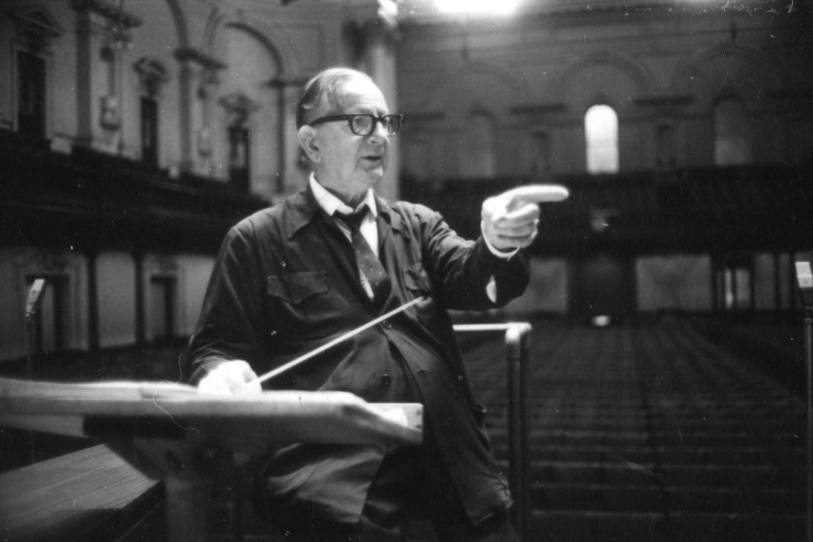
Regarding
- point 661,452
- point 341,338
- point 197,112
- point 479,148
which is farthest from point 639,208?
point 341,338

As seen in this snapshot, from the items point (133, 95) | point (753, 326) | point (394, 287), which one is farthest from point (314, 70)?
point (394, 287)

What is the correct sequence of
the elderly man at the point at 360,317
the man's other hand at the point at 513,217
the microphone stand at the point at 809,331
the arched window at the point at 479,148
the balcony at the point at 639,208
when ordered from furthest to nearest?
the arched window at the point at 479,148, the balcony at the point at 639,208, the microphone stand at the point at 809,331, the elderly man at the point at 360,317, the man's other hand at the point at 513,217

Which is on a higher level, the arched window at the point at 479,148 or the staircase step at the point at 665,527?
the arched window at the point at 479,148

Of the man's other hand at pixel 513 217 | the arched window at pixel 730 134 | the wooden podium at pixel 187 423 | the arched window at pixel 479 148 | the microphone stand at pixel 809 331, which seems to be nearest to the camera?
the wooden podium at pixel 187 423

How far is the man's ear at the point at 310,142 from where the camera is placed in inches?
65.0

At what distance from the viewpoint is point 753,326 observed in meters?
11.4

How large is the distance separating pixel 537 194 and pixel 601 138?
55.4 ft

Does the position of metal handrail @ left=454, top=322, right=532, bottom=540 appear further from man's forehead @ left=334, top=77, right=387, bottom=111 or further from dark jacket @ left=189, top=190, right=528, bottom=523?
man's forehead @ left=334, top=77, right=387, bottom=111

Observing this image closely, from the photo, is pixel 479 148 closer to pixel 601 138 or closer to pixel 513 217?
pixel 601 138

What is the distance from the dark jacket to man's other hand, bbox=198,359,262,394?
0.33ft

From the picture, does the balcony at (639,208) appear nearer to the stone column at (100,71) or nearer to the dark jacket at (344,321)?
the stone column at (100,71)

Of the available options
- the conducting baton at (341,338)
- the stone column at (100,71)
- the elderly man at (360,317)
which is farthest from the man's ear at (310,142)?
the stone column at (100,71)

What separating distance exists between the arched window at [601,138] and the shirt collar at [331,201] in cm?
1563

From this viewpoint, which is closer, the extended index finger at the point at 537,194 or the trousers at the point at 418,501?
the extended index finger at the point at 537,194
